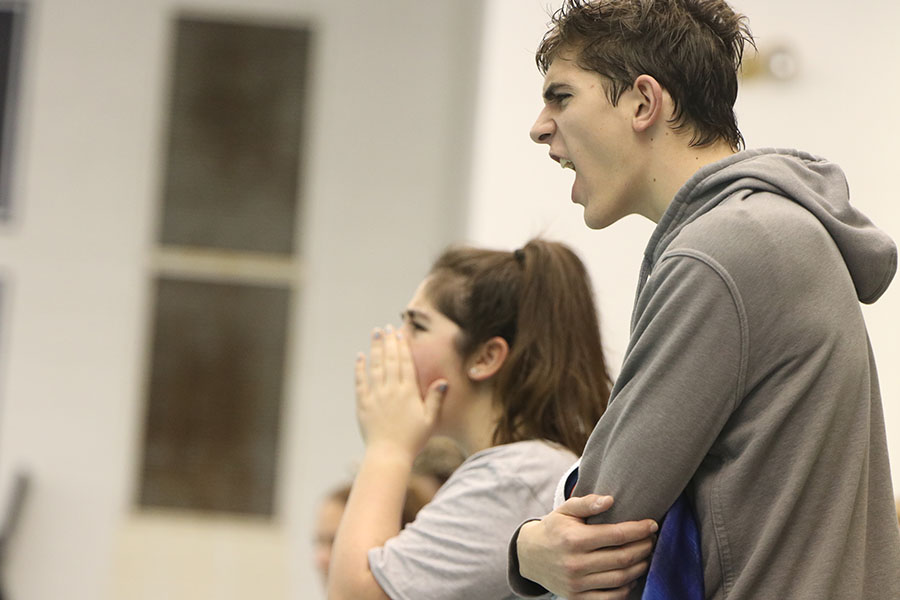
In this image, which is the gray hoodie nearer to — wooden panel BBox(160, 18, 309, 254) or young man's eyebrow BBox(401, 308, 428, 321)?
young man's eyebrow BBox(401, 308, 428, 321)

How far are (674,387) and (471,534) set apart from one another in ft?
1.70

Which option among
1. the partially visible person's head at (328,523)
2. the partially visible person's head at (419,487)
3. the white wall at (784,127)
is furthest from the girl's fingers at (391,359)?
the partially visible person's head at (328,523)

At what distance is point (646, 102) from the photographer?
3.40 feet

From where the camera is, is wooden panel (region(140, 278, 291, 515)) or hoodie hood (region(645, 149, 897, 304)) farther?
wooden panel (region(140, 278, 291, 515))

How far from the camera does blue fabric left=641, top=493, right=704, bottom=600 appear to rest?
→ 0.93 meters

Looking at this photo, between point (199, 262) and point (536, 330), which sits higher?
point (536, 330)

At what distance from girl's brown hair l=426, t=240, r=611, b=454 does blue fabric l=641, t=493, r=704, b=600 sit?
532 mm

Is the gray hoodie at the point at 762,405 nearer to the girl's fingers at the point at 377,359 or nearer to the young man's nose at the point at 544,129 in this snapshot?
the young man's nose at the point at 544,129

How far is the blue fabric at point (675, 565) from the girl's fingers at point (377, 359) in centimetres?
68

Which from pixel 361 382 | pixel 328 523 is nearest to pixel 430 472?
pixel 328 523

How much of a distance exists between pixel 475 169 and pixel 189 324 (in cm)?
230

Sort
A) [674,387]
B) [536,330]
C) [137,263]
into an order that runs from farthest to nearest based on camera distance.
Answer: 1. [137,263]
2. [536,330]
3. [674,387]

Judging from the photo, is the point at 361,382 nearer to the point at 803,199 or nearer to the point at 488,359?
the point at 488,359

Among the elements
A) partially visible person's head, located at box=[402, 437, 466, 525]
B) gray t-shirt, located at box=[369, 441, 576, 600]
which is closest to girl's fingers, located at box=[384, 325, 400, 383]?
gray t-shirt, located at box=[369, 441, 576, 600]
